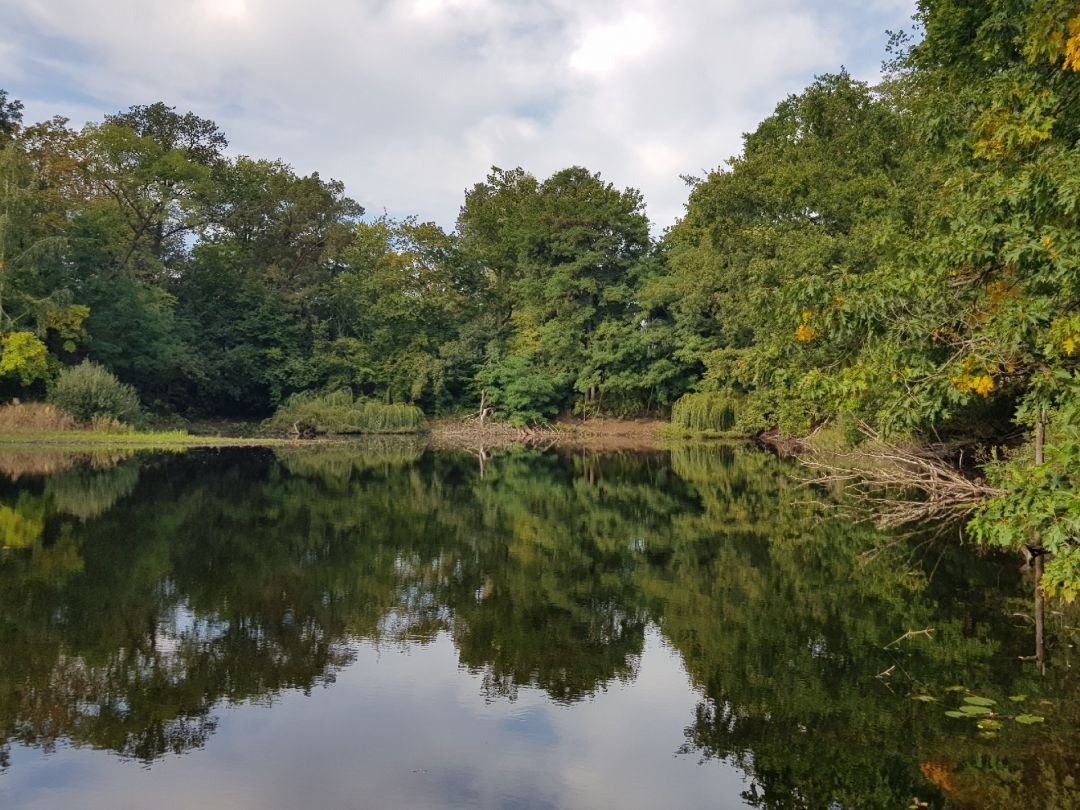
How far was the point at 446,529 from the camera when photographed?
15.0m

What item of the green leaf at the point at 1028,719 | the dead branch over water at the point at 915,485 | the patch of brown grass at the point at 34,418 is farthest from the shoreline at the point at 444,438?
the green leaf at the point at 1028,719

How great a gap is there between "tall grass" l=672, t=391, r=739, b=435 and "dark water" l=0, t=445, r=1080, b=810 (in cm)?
2530

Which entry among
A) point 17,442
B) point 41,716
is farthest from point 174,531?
point 17,442

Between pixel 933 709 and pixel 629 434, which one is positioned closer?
pixel 933 709

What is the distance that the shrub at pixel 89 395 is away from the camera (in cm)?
3312

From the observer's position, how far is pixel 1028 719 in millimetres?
6023

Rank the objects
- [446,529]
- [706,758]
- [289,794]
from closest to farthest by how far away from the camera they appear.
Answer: [289,794] → [706,758] → [446,529]

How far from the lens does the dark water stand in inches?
210

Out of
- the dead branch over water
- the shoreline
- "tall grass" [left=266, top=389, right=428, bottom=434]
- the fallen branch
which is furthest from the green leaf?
"tall grass" [left=266, top=389, right=428, bottom=434]

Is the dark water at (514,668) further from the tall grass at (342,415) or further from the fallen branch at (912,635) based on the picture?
the tall grass at (342,415)

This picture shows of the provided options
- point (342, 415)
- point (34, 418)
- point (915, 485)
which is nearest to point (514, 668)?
point (915, 485)

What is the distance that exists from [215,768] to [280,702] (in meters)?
1.22

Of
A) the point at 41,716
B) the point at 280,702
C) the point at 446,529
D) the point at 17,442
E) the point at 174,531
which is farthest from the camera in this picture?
the point at 17,442

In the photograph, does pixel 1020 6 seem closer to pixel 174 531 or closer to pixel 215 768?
pixel 215 768
